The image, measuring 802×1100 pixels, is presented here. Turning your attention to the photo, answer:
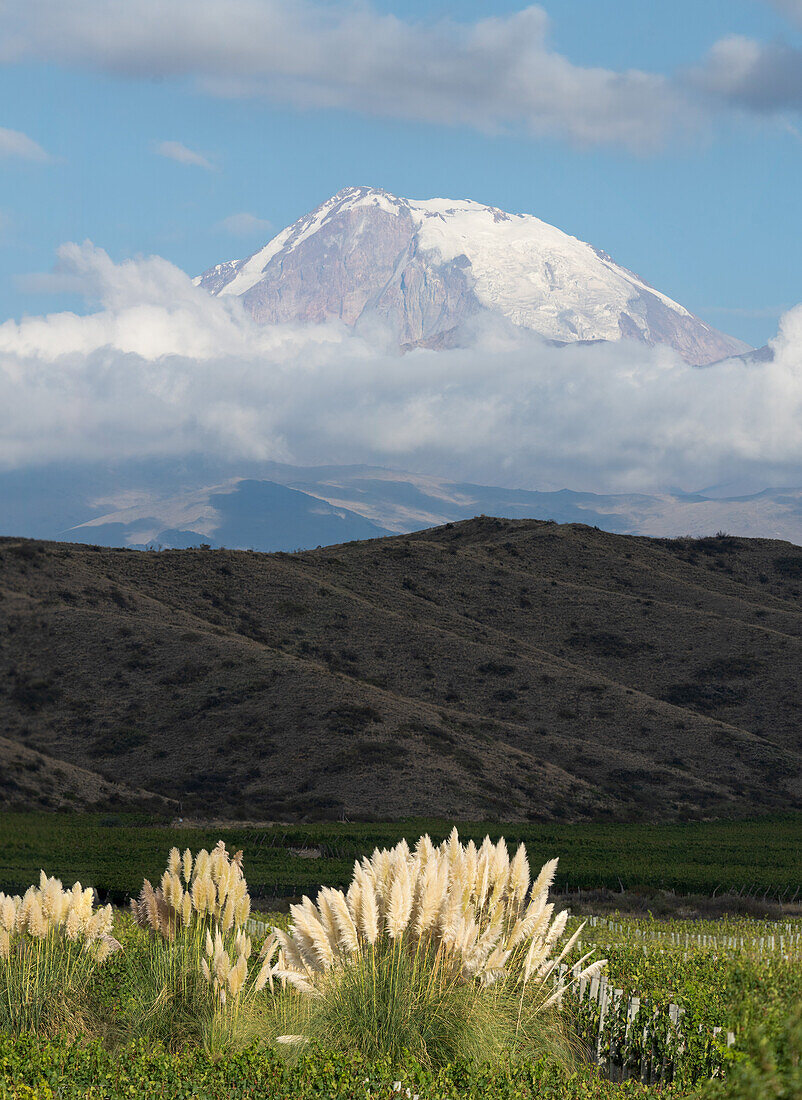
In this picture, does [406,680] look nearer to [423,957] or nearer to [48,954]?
[48,954]

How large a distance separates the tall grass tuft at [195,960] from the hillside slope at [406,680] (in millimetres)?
40417

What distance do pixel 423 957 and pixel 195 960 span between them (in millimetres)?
2018

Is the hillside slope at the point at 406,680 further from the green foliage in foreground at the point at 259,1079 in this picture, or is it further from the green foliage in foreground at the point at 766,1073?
the green foliage in foreground at the point at 766,1073

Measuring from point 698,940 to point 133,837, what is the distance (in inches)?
920

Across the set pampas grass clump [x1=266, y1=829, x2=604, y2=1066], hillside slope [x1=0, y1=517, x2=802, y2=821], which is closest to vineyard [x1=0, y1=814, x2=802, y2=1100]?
pampas grass clump [x1=266, y1=829, x2=604, y2=1066]

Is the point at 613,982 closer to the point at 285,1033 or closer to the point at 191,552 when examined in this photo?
the point at 285,1033

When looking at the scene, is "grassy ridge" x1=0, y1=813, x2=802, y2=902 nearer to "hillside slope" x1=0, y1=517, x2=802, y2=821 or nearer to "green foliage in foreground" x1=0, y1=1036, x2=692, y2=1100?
"hillside slope" x1=0, y1=517, x2=802, y2=821

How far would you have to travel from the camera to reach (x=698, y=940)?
18125mm

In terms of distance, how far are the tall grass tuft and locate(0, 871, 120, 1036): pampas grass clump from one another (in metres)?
0.63

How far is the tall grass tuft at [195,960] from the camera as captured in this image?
28.6 ft

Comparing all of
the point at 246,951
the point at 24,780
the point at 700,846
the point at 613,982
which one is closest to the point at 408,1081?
the point at 246,951

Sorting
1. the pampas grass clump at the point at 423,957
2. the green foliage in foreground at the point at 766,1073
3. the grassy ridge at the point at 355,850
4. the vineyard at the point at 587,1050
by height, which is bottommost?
the grassy ridge at the point at 355,850

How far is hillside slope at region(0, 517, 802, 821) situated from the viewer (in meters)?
54.3

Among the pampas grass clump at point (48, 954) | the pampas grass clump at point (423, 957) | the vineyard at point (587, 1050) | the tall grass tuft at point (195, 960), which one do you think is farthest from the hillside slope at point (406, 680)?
the pampas grass clump at point (423, 957)
